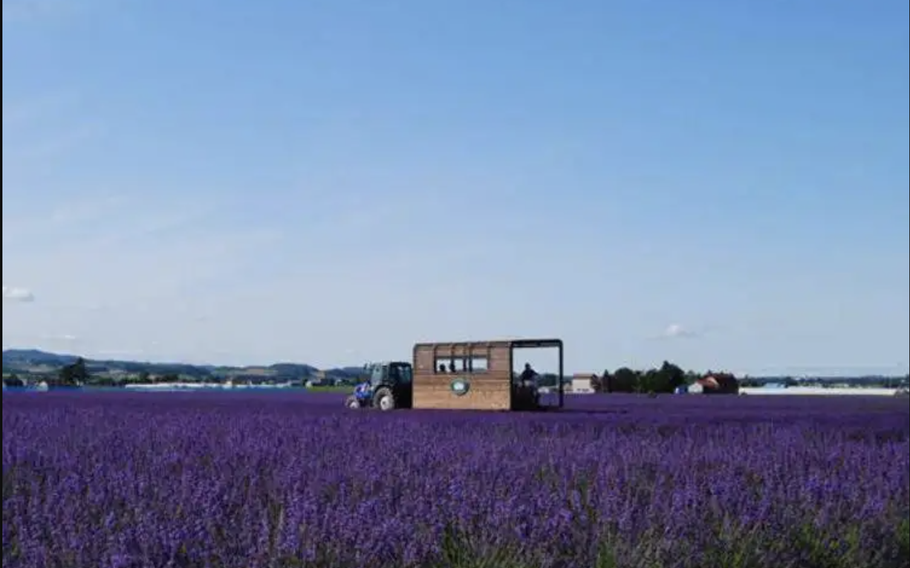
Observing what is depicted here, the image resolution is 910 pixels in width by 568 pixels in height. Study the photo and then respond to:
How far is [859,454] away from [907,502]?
3.93 feet

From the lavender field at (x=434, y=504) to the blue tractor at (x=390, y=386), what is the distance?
12.8 m

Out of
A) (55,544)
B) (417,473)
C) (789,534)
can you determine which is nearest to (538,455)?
(417,473)

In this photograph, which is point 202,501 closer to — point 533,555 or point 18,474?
point 533,555

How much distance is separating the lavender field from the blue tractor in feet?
42.0

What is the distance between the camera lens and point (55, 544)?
2758mm

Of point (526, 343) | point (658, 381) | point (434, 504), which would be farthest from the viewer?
point (658, 381)

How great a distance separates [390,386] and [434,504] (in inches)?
636

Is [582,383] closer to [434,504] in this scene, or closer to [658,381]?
[658,381]

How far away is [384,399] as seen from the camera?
752 inches

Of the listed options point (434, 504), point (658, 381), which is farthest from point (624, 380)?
point (434, 504)

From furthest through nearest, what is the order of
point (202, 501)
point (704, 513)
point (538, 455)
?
point (538, 455), point (704, 513), point (202, 501)

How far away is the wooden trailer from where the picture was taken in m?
17.3

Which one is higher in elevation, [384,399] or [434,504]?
[434,504]

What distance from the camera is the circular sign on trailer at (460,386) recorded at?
17828mm
